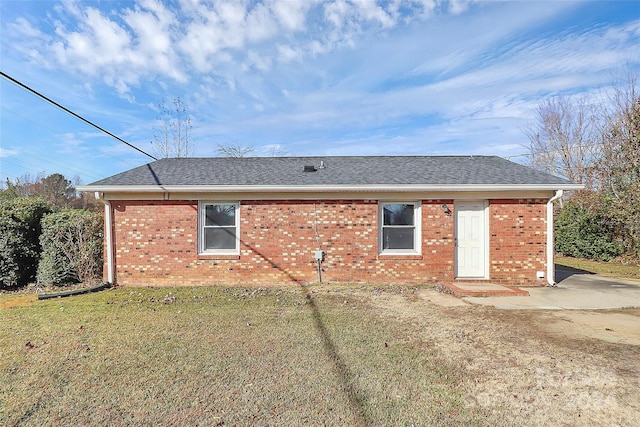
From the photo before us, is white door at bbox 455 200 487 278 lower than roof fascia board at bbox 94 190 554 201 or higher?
lower

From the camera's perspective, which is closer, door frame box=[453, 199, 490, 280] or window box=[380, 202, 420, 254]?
door frame box=[453, 199, 490, 280]

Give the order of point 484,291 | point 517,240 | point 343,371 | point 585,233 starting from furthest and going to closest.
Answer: point 585,233 → point 517,240 → point 484,291 → point 343,371

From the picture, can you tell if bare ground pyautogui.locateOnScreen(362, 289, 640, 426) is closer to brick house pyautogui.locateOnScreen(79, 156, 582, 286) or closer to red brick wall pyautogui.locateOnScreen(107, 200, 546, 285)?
red brick wall pyautogui.locateOnScreen(107, 200, 546, 285)

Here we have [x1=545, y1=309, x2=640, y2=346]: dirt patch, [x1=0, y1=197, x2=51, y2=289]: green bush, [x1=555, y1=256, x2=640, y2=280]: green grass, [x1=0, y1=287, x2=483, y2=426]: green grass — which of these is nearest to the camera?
[x1=0, y1=287, x2=483, y2=426]: green grass

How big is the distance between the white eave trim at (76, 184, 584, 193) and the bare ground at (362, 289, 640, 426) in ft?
10.2

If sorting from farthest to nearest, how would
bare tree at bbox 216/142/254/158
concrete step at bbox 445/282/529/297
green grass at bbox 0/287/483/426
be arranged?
1. bare tree at bbox 216/142/254/158
2. concrete step at bbox 445/282/529/297
3. green grass at bbox 0/287/483/426

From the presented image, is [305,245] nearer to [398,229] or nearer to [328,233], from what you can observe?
[328,233]

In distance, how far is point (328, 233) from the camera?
861 cm

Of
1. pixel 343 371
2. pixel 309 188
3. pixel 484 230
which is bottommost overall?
pixel 343 371

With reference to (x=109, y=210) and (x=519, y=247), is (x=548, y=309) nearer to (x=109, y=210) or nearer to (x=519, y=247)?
(x=519, y=247)

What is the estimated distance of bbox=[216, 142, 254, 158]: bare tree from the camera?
26453 mm

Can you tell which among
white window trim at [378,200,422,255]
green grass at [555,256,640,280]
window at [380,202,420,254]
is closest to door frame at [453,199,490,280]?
white window trim at [378,200,422,255]

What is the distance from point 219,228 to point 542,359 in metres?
7.23

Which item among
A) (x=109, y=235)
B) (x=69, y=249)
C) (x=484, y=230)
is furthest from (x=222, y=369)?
(x=484, y=230)
